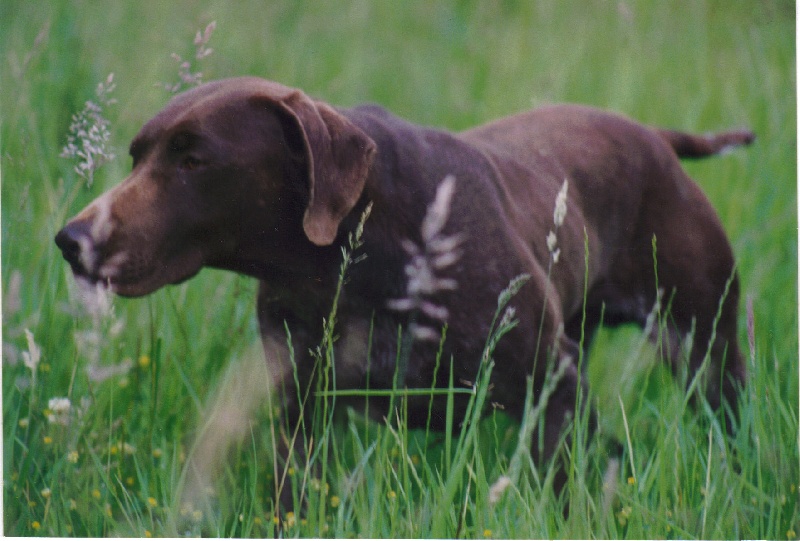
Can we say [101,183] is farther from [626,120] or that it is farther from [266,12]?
[626,120]

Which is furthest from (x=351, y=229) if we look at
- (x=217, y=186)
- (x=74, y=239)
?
(x=74, y=239)

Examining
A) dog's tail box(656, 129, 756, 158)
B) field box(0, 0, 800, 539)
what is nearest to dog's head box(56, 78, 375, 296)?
field box(0, 0, 800, 539)

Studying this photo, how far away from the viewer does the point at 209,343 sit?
3336mm

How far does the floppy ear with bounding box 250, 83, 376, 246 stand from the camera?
102 inches

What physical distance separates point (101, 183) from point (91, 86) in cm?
31

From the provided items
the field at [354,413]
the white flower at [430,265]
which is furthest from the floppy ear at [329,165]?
the field at [354,413]

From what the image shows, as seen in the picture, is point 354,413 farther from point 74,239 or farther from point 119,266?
point 74,239

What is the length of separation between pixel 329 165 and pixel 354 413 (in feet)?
2.51

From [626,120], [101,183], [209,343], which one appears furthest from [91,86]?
[626,120]

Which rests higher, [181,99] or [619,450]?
[181,99]

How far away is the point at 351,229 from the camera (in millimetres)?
2742

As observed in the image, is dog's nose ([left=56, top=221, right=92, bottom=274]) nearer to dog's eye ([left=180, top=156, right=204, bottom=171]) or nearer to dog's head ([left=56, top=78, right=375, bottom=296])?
dog's head ([left=56, top=78, right=375, bottom=296])

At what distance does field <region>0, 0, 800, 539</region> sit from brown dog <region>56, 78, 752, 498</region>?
0.19m

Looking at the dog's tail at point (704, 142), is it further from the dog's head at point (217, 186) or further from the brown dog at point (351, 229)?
the dog's head at point (217, 186)
